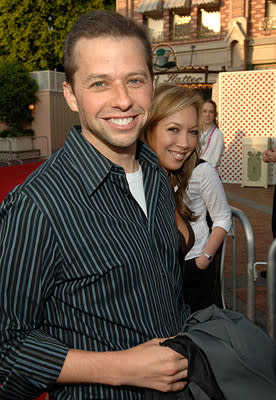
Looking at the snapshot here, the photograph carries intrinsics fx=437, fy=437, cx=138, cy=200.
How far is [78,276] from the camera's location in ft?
4.10

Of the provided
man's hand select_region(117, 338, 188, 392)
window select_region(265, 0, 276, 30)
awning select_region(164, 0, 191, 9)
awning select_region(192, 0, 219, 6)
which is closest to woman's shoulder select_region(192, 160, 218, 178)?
man's hand select_region(117, 338, 188, 392)

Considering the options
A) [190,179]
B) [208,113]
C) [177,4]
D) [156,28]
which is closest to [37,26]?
[156,28]

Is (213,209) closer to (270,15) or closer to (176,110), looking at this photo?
(176,110)

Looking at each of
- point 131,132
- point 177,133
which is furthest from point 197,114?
point 131,132

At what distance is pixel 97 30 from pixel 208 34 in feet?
74.3

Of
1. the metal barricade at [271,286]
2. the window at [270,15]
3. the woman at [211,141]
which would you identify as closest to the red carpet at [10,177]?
the woman at [211,141]

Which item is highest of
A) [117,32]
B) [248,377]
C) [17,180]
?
[117,32]

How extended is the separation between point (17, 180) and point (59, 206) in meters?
9.19

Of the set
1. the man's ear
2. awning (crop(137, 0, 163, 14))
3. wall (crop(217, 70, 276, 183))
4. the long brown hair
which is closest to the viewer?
the man's ear

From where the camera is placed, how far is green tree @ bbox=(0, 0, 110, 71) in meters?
29.0

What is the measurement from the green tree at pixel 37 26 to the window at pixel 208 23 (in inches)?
384

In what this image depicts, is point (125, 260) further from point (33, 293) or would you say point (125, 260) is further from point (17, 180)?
point (17, 180)

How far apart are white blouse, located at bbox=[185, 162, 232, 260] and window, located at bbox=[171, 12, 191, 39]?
21487 mm

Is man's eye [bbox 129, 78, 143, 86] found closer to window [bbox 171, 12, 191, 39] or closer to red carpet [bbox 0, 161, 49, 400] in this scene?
red carpet [bbox 0, 161, 49, 400]
